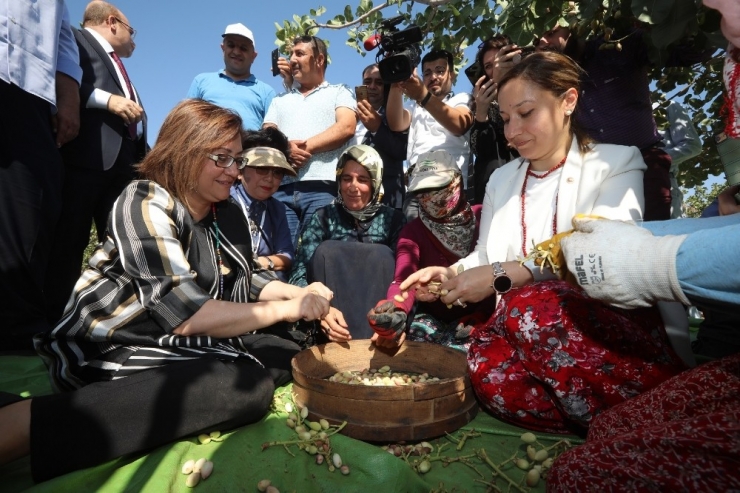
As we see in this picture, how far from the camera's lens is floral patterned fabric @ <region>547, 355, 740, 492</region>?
101 centimetres

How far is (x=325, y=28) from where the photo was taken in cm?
443

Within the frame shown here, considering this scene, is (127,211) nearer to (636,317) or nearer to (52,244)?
(52,244)

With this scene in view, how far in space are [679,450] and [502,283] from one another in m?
1.09

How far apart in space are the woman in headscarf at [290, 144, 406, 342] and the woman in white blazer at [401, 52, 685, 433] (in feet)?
2.03

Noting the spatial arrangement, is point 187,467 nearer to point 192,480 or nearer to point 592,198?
point 192,480

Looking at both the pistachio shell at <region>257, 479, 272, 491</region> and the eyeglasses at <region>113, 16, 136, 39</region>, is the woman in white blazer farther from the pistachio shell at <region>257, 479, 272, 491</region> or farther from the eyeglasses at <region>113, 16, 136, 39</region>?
the eyeglasses at <region>113, 16, 136, 39</region>

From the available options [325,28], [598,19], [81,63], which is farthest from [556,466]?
[325,28]

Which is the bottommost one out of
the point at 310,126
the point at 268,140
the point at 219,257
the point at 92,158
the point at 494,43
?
the point at 219,257

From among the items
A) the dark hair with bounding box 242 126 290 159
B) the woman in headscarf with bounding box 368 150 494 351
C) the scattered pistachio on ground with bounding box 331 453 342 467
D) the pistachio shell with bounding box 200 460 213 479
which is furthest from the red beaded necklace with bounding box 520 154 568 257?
the dark hair with bounding box 242 126 290 159

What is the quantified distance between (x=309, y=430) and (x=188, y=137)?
1.33 meters

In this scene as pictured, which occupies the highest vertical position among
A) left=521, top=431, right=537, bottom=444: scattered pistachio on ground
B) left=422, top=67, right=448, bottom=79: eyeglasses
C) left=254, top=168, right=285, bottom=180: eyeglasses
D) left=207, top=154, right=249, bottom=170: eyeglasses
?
left=422, top=67, right=448, bottom=79: eyeglasses

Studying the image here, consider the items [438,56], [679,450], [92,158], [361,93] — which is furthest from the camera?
[361,93]

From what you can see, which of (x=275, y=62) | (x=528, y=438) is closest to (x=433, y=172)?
(x=528, y=438)

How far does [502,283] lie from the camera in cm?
211
